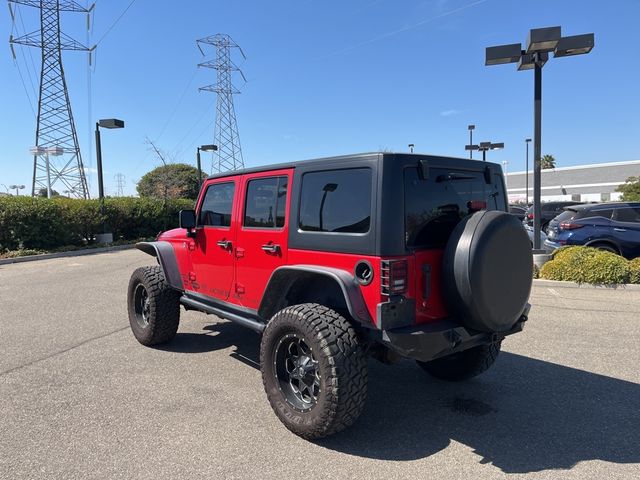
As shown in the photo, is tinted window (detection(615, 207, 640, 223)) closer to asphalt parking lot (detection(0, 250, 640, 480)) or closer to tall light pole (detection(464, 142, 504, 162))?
asphalt parking lot (detection(0, 250, 640, 480))

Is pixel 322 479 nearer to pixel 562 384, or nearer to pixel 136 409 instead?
pixel 136 409

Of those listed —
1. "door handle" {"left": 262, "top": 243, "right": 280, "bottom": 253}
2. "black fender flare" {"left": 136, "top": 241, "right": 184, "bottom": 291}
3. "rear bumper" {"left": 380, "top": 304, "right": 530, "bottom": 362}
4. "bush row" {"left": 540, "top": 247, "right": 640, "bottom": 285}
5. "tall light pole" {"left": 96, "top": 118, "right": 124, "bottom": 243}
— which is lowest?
"bush row" {"left": 540, "top": 247, "right": 640, "bottom": 285}

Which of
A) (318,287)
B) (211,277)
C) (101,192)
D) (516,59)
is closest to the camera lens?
(318,287)

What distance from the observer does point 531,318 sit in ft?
20.2

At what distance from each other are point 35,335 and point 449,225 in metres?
5.30

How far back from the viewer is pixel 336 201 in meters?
A: 3.28

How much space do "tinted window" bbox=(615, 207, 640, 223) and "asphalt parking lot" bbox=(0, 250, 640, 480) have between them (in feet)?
17.4

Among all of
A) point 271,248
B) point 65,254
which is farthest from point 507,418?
point 65,254

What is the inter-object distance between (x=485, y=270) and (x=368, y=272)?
0.78m

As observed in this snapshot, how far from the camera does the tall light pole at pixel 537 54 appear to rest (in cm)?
870

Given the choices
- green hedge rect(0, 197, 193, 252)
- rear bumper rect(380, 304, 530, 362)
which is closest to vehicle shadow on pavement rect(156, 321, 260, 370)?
rear bumper rect(380, 304, 530, 362)

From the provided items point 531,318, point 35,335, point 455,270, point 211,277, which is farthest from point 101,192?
point 455,270

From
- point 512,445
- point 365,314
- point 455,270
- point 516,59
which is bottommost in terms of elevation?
point 512,445

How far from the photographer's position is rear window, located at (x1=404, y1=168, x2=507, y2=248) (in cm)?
307
